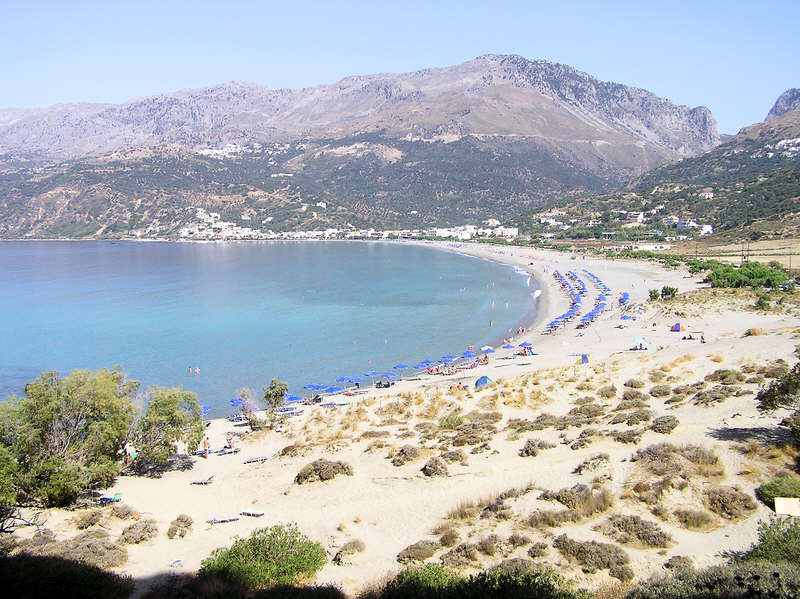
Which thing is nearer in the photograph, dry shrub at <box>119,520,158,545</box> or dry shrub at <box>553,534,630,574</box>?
dry shrub at <box>553,534,630,574</box>

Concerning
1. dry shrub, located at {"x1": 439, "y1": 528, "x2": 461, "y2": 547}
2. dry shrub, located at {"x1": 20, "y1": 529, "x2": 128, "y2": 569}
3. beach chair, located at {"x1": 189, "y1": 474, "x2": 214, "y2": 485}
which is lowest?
beach chair, located at {"x1": 189, "y1": 474, "x2": 214, "y2": 485}

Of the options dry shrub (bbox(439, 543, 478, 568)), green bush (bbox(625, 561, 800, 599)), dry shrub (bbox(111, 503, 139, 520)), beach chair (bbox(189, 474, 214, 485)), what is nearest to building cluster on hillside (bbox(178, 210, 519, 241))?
beach chair (bbox(189, 474, 214, 485))

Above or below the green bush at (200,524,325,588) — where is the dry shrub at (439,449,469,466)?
below

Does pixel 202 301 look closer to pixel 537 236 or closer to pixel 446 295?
pixel 446 295

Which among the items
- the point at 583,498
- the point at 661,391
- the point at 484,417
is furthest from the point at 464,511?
the point at 661,391

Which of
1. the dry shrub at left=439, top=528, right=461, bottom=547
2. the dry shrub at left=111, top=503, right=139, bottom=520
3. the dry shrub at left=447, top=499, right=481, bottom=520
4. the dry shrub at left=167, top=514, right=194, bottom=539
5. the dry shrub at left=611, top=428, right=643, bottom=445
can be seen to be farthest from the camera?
the dry shrub at left=611, top=428, right=643, bottom=445

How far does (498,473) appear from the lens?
1316cm

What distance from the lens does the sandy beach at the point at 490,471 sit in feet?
31.2

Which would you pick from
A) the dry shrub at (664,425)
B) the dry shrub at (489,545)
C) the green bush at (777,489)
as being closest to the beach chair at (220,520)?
the dry shrub at (489,545)

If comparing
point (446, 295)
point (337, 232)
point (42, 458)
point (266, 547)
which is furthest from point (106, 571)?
point (337, 232)

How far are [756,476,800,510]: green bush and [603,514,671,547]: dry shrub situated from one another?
6.75ft

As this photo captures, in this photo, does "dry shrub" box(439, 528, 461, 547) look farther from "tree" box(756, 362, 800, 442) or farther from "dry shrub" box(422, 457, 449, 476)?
"tree" box(756, 362, 800, 442)

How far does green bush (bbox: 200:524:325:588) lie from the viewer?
8.83 meters

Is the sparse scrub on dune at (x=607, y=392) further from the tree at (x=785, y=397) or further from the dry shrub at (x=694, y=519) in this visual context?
the dry shrub at (x=694, y=519)
